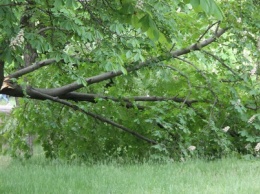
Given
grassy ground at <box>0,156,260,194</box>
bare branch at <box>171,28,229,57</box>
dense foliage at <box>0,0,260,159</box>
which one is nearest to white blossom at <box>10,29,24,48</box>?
grassy ground at <box>0,156,260,194</box>

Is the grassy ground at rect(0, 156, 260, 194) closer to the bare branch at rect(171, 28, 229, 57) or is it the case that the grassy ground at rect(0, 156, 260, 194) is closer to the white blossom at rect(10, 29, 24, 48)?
Answer: the white blossom at rect(10, 29, 24, 48)

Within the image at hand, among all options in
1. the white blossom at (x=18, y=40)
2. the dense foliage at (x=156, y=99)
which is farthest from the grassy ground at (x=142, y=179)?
the white blossom at (x=18, y=40)

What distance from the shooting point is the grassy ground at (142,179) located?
20.9ft

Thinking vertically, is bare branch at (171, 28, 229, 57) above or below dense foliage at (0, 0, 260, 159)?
above

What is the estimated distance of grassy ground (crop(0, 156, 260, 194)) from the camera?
6383 millimetres

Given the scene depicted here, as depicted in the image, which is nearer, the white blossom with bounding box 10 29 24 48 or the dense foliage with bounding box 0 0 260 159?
the white blossom with bounding box 10 29 24 48

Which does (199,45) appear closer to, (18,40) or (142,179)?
(142,179)

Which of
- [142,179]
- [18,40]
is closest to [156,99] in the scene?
[142,179]

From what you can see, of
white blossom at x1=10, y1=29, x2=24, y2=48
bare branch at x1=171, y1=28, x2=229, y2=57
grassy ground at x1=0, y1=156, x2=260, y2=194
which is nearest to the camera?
white blossom at x1=10, y1=29, x2=24, y2=48

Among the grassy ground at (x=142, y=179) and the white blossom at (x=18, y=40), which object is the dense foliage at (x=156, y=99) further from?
the white blossom at (x=18, y=40)

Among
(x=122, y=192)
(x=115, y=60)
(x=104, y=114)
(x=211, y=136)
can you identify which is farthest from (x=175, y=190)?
(x=104, y=114)

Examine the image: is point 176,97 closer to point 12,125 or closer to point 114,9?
point 12,125

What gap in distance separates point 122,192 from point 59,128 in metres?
4.44

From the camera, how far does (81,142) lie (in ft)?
33.9
